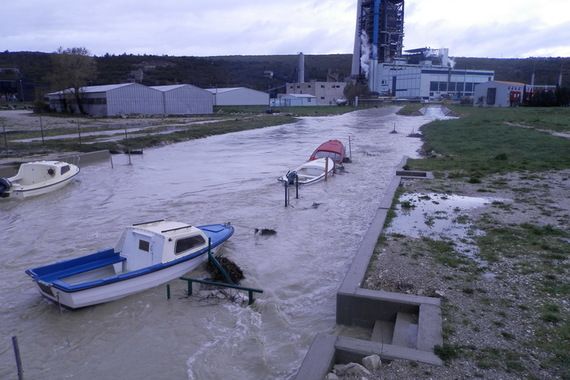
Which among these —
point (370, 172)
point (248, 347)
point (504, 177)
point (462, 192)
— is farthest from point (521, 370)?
point (370, 172)

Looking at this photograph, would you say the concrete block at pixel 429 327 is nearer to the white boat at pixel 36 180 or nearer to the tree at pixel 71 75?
the white boat at pixel 36 180

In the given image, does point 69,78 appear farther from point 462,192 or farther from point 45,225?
point 462,192

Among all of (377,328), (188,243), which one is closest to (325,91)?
(188,243)

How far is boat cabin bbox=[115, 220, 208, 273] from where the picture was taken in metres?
10.6

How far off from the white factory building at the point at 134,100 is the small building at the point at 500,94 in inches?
1923

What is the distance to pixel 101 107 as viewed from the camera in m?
66.2

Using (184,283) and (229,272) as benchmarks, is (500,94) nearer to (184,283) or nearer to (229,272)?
(229,272)

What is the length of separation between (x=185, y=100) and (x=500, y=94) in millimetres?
52859

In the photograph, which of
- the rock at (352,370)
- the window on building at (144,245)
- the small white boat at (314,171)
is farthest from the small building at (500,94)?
the rock at (352,370)

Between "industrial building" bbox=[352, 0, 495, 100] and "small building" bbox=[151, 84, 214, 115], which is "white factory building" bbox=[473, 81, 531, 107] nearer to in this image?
"industrial building" bbox=[352, 0, 495, 100]

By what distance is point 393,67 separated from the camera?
387ft

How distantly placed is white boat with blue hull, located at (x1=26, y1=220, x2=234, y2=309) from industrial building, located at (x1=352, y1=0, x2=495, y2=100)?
106 m

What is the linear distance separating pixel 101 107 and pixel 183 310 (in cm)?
6263

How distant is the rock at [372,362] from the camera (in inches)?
243
